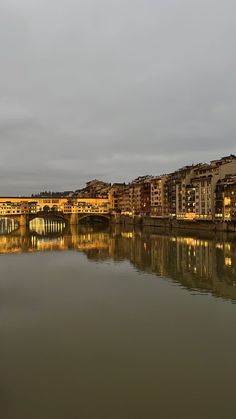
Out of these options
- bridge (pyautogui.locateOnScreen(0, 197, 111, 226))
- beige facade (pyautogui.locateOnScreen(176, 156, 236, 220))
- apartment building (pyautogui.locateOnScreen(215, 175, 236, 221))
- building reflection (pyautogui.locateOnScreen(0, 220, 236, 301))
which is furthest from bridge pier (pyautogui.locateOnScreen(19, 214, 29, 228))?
apartment building (pyautogui.locateOnScreen(215, 175, 236, 221))

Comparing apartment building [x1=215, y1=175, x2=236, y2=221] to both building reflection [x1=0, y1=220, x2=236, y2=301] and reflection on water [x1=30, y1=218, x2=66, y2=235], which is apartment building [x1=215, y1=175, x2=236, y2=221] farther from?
reflection on water [x1=30, y1=218, x2=66, y2=235]

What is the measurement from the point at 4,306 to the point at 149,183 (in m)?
66.3

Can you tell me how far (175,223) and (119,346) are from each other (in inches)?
1999

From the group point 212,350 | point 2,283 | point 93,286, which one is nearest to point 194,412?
point 212,350

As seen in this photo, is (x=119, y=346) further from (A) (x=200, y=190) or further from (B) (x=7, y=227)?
(B) (x=7, y=227)

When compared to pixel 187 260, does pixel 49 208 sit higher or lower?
higher

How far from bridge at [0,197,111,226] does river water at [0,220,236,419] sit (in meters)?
53.4

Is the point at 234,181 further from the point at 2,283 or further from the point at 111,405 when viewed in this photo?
→ the point at 111,405

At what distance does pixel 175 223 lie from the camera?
59719mm

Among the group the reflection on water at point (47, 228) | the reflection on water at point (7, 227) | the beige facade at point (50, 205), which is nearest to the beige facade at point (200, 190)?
the reflection on water at point (47, 228)

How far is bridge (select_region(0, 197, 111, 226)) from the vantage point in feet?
241

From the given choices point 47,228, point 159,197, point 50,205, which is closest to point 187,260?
point 159,197

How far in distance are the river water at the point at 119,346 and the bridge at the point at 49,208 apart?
53.4 meters

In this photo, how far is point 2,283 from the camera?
18719 millimetres
